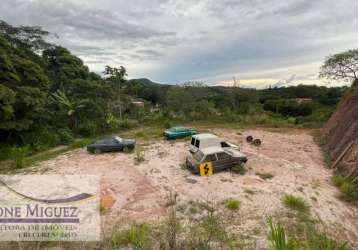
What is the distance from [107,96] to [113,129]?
359cm

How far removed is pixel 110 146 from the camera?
13625mm

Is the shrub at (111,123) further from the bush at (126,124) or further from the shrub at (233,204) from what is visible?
the shrub at (233,204)

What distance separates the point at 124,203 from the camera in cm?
747

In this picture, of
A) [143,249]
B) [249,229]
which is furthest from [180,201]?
[143,249]

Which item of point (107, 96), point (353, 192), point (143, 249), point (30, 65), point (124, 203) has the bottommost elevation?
point (124, 203)

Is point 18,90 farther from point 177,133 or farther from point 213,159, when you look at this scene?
point 213,159

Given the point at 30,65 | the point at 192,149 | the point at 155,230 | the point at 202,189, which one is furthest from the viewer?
the point at 30,65

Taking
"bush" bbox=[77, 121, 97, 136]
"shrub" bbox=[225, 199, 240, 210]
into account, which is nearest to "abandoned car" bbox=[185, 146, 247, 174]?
"shrub" bbox=[225, 199, 240, 210]

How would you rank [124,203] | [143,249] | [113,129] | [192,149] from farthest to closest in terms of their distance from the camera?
[113,129] → [192,149] → [124,203] → [143,249]

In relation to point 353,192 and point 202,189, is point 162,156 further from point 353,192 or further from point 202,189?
point 353,192

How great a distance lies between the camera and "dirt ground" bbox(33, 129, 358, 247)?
22.1 feet

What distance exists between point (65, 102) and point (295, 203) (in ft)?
59.2

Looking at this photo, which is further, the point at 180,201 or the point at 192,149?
the point at 192,149

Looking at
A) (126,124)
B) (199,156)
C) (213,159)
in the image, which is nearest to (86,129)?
(126,124)
